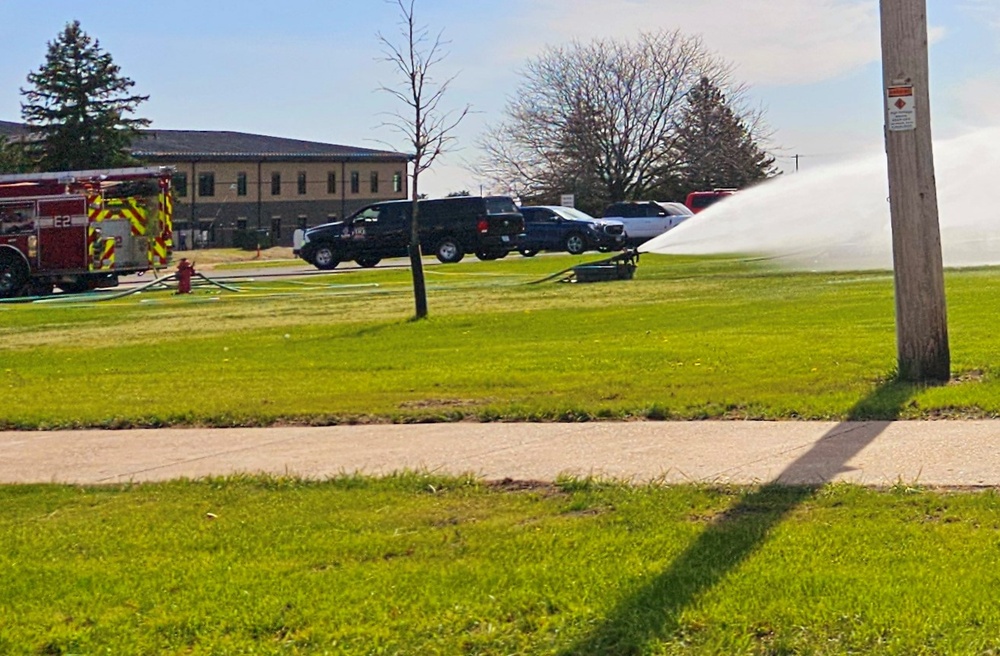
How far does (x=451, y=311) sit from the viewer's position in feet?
66.3

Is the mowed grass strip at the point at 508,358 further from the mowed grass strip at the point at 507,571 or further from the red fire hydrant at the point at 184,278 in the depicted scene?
the red fire hydrant at the point at 184,278

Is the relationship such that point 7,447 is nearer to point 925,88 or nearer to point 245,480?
point 245,480

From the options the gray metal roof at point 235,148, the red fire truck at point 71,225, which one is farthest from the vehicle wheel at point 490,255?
the gray metal roof at point 235,148

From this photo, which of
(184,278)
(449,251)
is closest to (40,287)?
(184,278)

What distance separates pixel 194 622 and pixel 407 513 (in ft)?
6.15

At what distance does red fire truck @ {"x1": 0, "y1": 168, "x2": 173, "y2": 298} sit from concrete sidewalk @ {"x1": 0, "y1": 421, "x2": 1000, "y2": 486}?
→ 884 inches

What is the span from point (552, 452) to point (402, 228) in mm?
30389

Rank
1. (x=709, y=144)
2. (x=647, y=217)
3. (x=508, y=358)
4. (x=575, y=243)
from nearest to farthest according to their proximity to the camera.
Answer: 1. (x=508, y=358)
2. (x=575, y=243)
3. (x=647, y=217)
4. (x=709, y=144)

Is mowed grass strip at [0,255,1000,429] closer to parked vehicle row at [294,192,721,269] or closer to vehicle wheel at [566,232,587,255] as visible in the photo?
parked vehicle row at [294,192,721,269]

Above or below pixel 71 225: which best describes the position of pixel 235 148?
above

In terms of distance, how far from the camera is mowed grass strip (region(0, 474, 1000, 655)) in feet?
15.9

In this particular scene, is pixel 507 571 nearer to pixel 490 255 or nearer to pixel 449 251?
pixel 449 251

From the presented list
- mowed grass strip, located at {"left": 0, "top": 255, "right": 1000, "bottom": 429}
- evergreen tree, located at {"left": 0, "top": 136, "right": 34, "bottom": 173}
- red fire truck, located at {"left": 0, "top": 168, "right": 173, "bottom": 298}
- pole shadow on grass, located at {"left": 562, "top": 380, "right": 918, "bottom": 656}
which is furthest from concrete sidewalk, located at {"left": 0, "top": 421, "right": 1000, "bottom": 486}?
evergreen tree, located at {"left": 0, "top": 136, "right": 34, "bottom": 173}

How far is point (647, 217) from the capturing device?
50.2 meters
